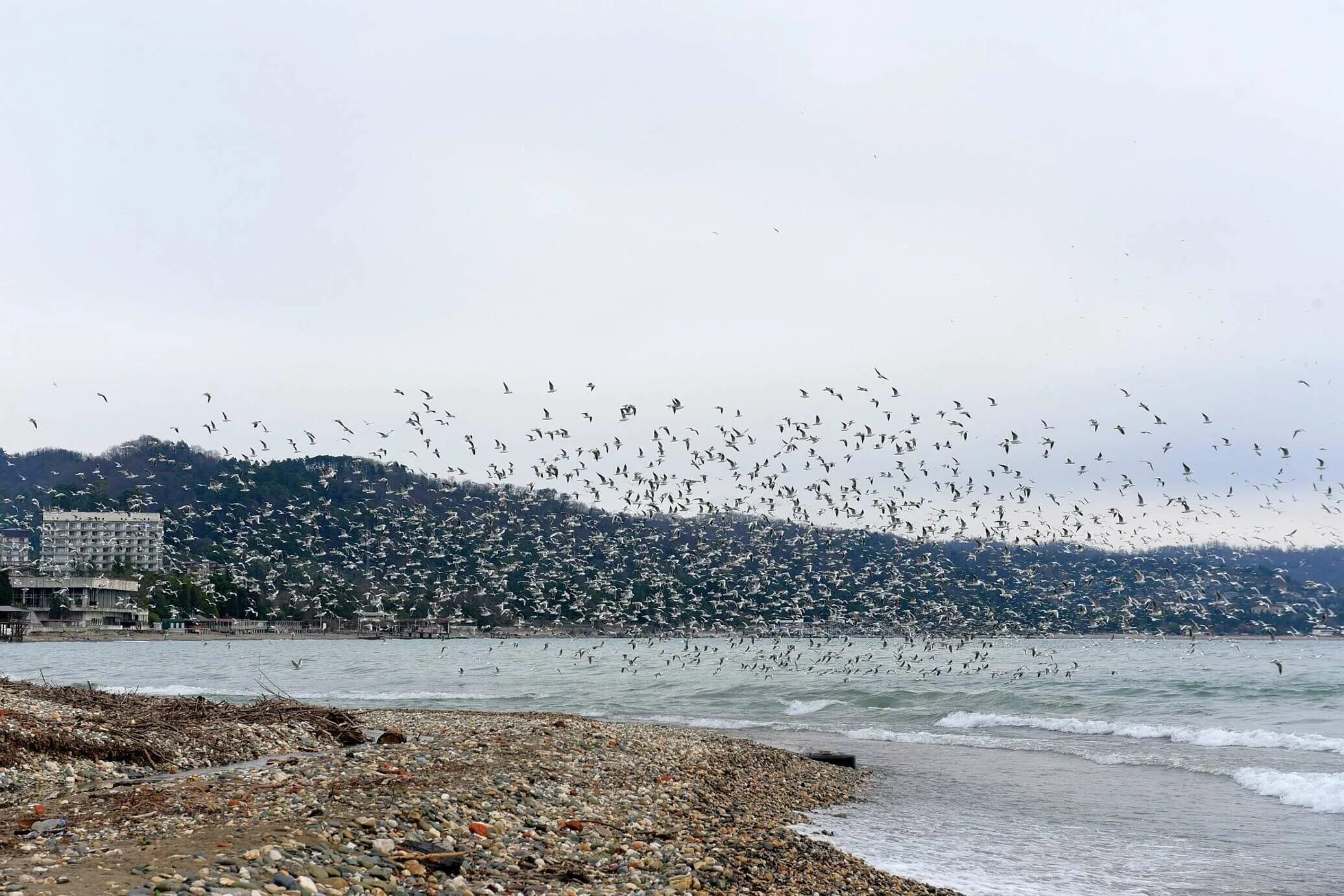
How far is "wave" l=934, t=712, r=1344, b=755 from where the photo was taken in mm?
27859

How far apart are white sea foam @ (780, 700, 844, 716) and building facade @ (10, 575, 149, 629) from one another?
121 metres

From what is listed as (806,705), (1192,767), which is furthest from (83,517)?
(1192,767)

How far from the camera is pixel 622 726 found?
83.9 feet

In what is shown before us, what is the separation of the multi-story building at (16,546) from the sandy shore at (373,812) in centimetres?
18694

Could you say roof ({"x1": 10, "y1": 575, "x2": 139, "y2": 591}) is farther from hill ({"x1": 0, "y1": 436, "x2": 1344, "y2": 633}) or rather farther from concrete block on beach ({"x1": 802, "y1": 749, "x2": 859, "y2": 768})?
concrete block on beach ({"x1": 802, "y1": 749, "x2": 859, "y2": 768})

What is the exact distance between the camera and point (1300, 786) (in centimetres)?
2020

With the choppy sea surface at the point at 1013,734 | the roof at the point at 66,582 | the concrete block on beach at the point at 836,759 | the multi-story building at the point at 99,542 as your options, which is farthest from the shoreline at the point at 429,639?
the concrete block on beach at the point at 836,759

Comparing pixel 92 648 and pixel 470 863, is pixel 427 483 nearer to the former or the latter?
pixel 92 648

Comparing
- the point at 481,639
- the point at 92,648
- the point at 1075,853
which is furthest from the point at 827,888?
the point at 481,639

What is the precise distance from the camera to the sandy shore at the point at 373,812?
8.20 metres

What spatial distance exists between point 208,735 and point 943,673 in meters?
39.2

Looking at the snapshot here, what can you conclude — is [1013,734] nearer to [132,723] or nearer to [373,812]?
[132,723]

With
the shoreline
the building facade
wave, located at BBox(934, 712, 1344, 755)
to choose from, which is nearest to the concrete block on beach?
wave, located at BBox(934, 712, 1344, 755)

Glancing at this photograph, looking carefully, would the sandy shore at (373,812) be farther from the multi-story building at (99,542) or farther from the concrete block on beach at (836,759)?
the multi-story building at (99,542)
